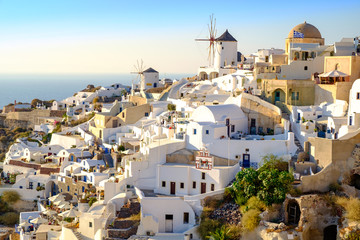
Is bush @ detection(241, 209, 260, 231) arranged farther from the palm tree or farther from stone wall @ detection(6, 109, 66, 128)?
stone wall @ detection(6, 109, 66, 128)

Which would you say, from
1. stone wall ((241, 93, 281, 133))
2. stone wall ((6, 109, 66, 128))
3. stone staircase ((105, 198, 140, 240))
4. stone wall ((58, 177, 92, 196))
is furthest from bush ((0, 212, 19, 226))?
stone wall ((6, 109, 66, 128))

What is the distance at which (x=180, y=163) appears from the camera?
27.1 metres

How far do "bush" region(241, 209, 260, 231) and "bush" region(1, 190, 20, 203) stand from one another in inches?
626

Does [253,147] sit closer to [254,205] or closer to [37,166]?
[254,205]

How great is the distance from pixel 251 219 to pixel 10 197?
16.5 m

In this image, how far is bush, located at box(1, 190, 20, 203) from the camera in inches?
1296

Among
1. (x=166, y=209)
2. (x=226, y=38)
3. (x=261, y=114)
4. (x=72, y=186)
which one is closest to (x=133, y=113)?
(x=72, y=186)

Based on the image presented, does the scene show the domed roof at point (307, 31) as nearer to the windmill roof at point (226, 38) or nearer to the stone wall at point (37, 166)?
the windmill roof at point (226, 38)

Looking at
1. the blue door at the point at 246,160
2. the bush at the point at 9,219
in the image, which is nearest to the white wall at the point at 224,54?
the blue door at the point at 246,160

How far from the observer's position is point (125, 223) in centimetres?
2455

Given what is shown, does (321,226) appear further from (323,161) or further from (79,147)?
(79,147)

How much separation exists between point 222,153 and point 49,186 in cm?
1180

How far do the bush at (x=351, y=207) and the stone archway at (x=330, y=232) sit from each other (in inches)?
44.4

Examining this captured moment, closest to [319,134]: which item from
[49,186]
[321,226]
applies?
[321,226]
